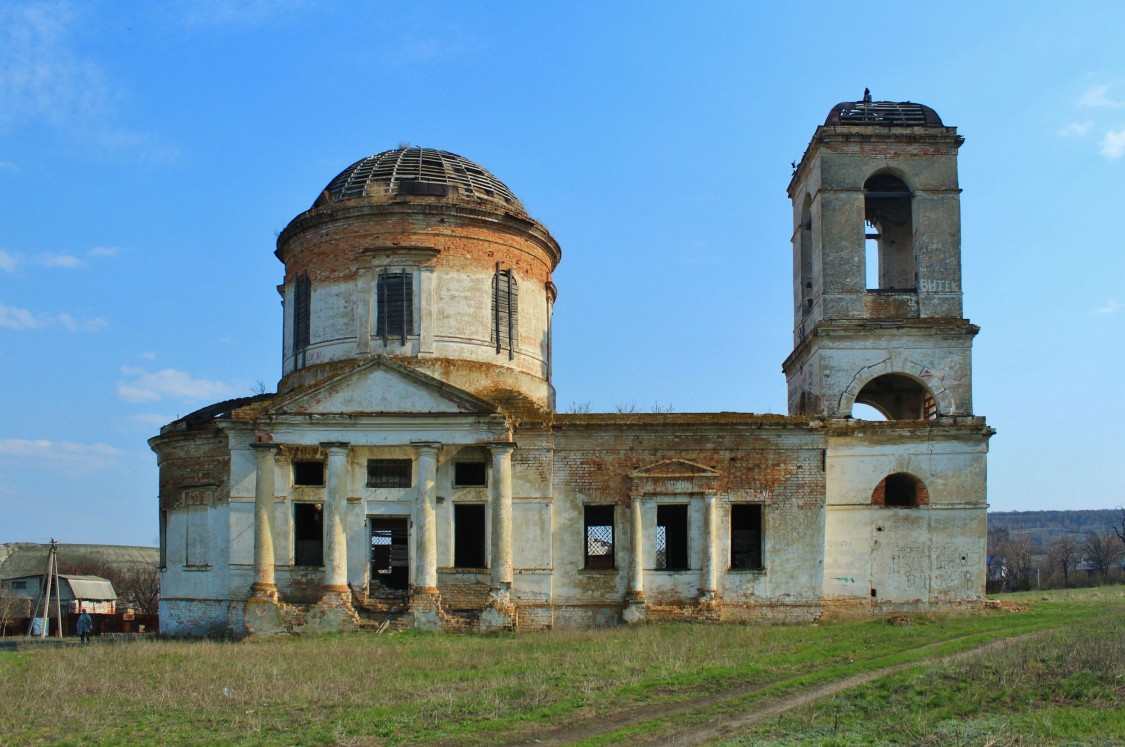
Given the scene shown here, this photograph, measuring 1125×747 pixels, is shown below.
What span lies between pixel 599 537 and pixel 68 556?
58279 millimetres

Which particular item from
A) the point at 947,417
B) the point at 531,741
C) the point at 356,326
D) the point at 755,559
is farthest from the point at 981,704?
the point at 356,326

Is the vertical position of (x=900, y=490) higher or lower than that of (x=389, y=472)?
lower

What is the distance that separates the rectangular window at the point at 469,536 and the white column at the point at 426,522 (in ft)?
3.45

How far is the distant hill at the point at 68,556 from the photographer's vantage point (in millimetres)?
60166

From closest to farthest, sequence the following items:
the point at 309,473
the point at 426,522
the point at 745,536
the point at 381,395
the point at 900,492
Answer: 1. the point at 426,522
2. the point at 381,395
3. the point at 309,473
4. the point at 745,536
5. the point at 900,492

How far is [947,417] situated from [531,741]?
1514cm

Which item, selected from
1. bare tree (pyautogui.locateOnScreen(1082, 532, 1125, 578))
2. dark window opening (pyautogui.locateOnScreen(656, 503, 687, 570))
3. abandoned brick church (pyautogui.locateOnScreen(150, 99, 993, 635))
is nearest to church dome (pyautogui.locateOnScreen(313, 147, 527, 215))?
abandoned brick church (pyautogui.locateOnScreen(150, 99, 993, 635))

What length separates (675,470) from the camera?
22.1 m

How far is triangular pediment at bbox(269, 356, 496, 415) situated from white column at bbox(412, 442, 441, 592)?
2.70ft

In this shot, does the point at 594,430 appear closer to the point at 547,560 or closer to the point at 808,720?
the point at 547,560

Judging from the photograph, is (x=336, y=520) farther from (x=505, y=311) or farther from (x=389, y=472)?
(x=505, y=311)

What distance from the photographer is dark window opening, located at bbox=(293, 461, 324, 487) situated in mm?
22156

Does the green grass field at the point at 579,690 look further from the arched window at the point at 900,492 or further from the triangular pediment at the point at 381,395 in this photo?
the triangular pediment at the point at 381,395

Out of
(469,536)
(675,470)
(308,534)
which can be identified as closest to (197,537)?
(308,534)
